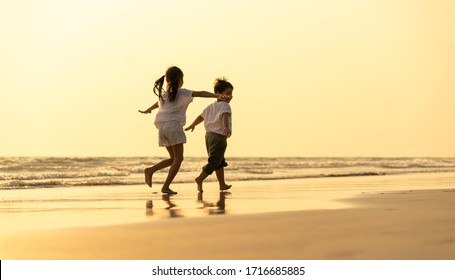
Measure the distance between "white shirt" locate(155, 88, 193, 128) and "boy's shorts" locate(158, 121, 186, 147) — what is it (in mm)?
75

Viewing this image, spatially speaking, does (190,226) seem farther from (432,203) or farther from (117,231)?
(432,203)

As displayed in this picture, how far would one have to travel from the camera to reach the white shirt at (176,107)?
438 inches

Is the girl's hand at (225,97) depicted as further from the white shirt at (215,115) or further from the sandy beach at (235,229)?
the sandy beach at (235,229)

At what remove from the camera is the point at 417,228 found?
5.91m

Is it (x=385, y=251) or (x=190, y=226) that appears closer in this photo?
(x=385, y=251)

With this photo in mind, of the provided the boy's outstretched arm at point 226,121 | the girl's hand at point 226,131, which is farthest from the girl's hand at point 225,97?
the girl's hand at point 226,131

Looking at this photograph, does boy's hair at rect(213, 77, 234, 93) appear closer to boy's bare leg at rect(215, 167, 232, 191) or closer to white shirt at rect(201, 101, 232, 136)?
white shirt at rect(201, 101, 232, 136)

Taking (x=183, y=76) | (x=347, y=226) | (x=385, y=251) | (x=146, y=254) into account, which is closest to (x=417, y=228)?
(x=347, y=226)

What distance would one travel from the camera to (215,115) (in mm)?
11688

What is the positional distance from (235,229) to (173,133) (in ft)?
17.0

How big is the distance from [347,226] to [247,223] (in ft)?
2.63

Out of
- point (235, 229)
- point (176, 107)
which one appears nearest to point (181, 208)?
point (235, 229)

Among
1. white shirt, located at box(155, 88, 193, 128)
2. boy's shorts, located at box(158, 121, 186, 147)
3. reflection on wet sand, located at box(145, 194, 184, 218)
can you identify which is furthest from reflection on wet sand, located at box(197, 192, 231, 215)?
white shirt, located at box(155, 88, 193, 128)

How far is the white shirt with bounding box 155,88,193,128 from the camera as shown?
36.5 feet
